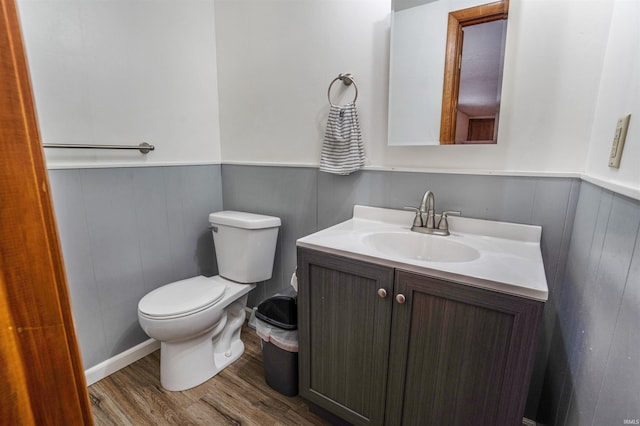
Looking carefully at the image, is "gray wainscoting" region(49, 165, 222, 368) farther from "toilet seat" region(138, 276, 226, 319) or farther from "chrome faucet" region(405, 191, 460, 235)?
"chrome faucet" region(405, 191, 460, 235)

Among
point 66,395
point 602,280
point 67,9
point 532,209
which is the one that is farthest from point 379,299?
point 67,9

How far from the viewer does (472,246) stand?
1.12 m

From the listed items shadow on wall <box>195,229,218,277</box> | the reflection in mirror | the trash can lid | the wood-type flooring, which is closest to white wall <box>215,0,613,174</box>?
the reflection in mirror

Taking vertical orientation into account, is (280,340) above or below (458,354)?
below

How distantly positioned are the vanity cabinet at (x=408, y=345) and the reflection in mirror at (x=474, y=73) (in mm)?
704

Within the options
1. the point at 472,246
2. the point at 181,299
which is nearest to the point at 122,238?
the point at 181,299

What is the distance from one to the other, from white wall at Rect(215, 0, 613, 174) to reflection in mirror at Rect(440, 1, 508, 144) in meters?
0.04

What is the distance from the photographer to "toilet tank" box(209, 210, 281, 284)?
168cm

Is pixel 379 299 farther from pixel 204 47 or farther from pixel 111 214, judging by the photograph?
pixel 204 47

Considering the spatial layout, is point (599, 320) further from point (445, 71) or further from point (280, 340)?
point (280, 340)

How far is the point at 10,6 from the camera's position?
12.4 inches

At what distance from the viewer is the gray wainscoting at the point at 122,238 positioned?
140 centimetres

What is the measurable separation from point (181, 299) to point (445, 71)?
160cm

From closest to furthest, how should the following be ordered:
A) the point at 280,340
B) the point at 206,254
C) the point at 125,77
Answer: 1. the point at 280,340
2. the point at 125,77
3. the point at 206,254
